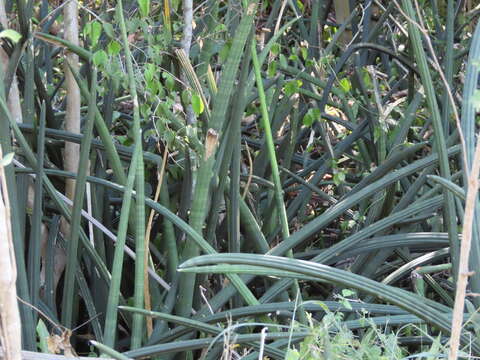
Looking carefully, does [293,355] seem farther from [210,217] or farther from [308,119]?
[308,119]

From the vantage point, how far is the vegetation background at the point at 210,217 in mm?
1106

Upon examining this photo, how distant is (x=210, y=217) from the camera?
149cm

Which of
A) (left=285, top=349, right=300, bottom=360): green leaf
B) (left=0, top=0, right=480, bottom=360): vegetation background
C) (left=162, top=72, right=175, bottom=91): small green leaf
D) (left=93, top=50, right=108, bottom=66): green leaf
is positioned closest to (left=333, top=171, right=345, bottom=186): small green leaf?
(left=0, top=0, right=480, bottom=360): vegetation background

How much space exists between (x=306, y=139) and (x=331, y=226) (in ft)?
1.31

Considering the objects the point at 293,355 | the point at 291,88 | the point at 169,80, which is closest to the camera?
the point at 293,355

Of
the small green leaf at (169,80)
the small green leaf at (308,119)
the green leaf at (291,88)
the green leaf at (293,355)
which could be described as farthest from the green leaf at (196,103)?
the green leaf at (293,355)

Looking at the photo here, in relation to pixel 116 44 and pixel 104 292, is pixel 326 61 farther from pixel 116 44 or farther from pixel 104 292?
pixel 104 292

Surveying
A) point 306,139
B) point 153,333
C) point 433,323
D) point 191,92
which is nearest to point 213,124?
point 191,92

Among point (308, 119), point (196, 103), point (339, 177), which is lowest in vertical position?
point (339, 177)

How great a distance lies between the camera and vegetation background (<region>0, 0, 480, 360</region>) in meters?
1.11

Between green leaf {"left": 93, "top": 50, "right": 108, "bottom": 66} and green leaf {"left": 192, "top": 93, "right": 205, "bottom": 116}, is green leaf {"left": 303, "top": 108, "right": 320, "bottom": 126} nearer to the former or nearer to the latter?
green leaf {"left": 192, "top": 93, "right": 205, "bottom": 116}

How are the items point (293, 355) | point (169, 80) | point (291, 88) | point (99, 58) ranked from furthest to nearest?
1. point (291, 88)
2. point (169, 80)
3. point (99, 58)
4. point (293, 355)

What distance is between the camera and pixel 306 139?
245 cm

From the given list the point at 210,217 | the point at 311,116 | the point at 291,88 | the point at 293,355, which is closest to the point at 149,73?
the point at 210,217
